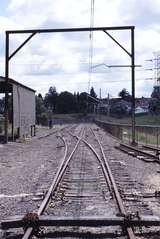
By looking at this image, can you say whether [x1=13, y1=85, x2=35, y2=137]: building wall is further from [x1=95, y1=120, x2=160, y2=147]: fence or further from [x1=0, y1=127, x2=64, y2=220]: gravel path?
[x1=0, y1=127, x2=64, y2=220]: gravel path

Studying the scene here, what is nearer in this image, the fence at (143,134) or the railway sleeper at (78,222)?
the railway sleeper at (78,222)

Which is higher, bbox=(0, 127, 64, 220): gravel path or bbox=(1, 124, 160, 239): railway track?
bbox=(1, 124, 160, 239): railway track

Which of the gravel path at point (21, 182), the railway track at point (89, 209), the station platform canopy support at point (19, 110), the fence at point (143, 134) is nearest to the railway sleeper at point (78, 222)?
the railway track at point (89, 209)

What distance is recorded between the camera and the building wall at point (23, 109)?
44.2 metres

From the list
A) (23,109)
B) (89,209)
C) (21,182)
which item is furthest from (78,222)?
(23,109)

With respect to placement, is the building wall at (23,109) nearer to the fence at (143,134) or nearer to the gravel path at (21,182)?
the fence at (143,134)

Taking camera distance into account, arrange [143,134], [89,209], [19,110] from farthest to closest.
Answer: [19,110] < [143,134] < [89,209]

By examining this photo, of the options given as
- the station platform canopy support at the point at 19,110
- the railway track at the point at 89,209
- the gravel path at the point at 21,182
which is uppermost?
the station platform canopy support at the point at 19,110

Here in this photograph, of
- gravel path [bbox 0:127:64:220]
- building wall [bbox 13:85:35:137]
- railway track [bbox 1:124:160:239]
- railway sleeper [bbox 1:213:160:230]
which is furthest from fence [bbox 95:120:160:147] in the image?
railway sleeper [bbox 1:213:160:230]

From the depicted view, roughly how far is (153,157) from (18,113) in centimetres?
2279

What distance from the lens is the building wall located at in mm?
44250

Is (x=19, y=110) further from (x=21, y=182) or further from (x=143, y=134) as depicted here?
(x=21, y=182)

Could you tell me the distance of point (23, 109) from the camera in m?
49.0

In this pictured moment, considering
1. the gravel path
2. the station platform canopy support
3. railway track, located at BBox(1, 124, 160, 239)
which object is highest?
the station platform canopy support
